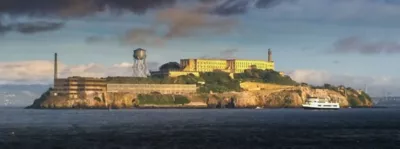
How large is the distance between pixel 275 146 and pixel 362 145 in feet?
44.6

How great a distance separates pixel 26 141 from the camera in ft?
405

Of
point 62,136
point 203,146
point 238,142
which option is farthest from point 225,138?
point 62,136

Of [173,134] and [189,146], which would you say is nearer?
[189,146]

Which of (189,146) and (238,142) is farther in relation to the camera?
(238,142)

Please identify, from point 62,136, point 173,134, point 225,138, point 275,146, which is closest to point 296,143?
point 275,146

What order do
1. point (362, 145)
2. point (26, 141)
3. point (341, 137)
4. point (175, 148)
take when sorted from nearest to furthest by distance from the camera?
point (175, 148) < point (362, 145) < point (26, 141) < point (341, 137)

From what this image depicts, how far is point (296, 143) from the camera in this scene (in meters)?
118

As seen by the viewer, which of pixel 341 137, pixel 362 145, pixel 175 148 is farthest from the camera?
pixel 341 137

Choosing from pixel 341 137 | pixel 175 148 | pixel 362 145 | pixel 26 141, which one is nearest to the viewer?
pixel 175 148

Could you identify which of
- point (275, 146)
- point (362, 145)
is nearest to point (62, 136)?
point (275, 146)

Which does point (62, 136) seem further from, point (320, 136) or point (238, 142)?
point (320, 136)

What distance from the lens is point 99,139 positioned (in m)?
127

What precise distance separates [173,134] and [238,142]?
2413cm

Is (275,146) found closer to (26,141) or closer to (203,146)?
(203,146)
